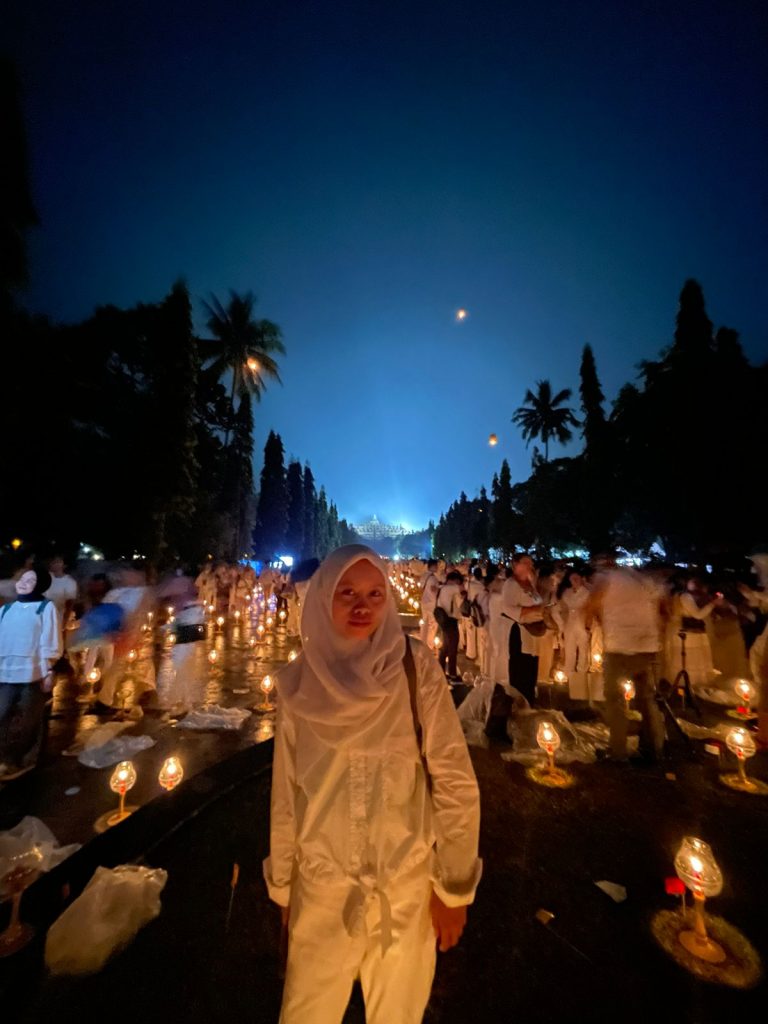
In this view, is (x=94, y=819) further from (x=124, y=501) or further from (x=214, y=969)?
(x=124, y=501)

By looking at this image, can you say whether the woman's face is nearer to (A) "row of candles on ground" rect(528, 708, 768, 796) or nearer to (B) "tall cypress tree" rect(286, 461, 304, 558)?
(A) "row of candles on ground" rect(528, 708, 768, 796)

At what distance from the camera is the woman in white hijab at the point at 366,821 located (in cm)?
159

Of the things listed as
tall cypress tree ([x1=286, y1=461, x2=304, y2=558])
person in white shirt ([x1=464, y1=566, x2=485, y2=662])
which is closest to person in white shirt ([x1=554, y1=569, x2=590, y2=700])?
person in white shirt ([x1=464, y1=566, x2=485, y2=662])

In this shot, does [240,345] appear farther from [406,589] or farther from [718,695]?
[718,695]

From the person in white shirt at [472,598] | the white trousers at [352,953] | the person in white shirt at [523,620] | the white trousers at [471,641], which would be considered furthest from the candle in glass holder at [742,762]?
the white trousers at [471,641]

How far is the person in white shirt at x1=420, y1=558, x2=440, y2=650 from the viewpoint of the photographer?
366 inches

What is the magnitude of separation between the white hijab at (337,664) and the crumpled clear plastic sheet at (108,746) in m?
4.76

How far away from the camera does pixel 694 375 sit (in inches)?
906

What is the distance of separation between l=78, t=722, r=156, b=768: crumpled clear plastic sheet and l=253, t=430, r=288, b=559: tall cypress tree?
49794 millimetres

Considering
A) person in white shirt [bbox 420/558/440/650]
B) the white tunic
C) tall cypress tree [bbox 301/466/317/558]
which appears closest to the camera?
the white tunic

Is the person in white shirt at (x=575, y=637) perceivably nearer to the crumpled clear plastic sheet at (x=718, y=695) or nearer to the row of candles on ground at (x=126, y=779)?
the crumpled clear plastic sheet at (x=718, y=695)

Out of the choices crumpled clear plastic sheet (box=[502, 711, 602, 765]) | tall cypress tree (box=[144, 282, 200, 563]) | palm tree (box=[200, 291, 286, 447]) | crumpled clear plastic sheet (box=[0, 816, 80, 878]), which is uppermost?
palm tree (box=[200, 291, 286, 447])

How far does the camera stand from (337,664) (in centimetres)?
172

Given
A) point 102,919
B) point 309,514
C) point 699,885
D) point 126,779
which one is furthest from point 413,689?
point 309,514
